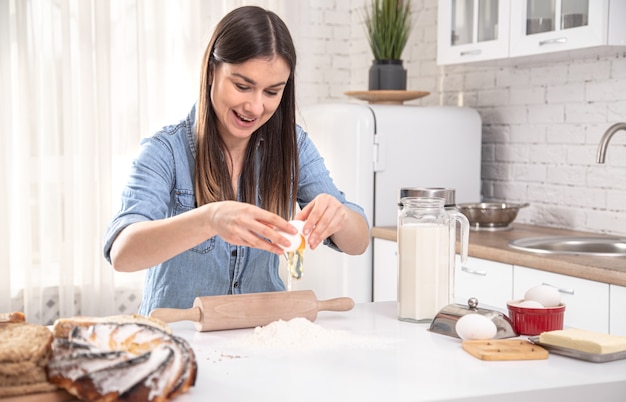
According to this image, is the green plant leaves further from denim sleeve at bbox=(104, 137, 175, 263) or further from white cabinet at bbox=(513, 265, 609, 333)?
denim sleeve at bbox=(104, 137, 175, 263)

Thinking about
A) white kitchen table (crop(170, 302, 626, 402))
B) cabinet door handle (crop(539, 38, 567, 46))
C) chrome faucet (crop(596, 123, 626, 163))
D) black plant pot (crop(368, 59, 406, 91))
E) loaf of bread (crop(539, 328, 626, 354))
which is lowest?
white kitchen table (crop(170, 302, 626, 402))

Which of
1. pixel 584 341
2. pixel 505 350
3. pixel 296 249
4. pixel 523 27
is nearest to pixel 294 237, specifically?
pixel 296 249

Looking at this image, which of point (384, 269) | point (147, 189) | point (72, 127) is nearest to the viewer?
point (147, 189)

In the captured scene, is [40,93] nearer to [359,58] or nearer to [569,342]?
[359,58]

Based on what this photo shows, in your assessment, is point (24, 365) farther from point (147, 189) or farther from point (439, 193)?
point (439, 193)

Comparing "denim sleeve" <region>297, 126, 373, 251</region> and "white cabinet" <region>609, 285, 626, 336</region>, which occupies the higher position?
"denim sleeve" <region>297, 126, 373, 251</region>

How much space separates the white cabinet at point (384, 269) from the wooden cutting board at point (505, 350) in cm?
205

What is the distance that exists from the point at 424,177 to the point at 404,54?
3.64 feet

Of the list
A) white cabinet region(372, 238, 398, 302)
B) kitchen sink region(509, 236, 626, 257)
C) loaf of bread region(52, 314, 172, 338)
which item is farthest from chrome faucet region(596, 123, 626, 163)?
loaf of bread region(52, 314, 172, 338)

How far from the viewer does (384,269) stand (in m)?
3.73

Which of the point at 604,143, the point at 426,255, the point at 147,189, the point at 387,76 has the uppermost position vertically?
the point at 387,76

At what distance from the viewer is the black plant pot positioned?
13.7 feet

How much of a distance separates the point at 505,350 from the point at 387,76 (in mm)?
2810

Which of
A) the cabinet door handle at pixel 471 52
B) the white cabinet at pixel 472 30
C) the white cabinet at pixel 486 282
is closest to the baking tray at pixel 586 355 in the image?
the white cabinet at pixel 486 282
